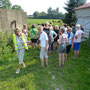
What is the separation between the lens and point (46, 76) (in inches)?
158

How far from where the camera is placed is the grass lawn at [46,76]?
3420 mm

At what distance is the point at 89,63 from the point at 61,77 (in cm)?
206

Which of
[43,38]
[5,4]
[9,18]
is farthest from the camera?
[5,4]

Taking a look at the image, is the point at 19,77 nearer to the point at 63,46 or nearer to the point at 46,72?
the point at 46,72

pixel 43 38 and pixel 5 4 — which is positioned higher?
pixel 5 4

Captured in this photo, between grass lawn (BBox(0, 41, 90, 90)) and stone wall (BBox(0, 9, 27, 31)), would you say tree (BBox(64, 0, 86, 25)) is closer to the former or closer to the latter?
stone wall (BBox(0, 9, 27, 31))

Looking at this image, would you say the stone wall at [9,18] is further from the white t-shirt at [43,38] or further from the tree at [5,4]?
the tree at [5,4]

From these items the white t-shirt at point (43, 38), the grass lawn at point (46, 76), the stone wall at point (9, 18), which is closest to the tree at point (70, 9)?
the stone wall at point (9, 18)

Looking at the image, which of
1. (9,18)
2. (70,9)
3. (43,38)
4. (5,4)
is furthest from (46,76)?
(5,4)

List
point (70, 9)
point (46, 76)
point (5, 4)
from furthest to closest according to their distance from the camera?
point (5, 4)
point (70, 9)
point (46, 76)

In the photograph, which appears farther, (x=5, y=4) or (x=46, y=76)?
(x=5, y=4)

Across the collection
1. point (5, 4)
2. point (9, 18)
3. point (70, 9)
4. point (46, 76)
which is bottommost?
point (46, 76)

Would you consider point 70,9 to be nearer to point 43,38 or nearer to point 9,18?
point 9,18

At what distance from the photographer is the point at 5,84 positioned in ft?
11.6
